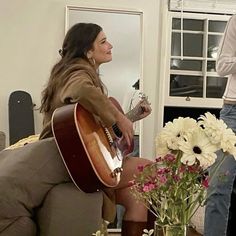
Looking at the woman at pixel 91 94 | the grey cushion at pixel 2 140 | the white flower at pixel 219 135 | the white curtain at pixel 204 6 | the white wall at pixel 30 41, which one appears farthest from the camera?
the white curtain at pixel 204 6

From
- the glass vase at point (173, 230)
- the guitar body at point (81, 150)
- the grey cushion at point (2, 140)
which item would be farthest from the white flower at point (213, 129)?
the grey cushion at point (2, 140)

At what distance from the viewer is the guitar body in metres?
1.80

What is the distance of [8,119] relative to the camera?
11.8 ft

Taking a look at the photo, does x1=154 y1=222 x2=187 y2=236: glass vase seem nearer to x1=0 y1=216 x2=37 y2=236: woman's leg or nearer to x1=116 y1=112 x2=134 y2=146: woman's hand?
x1=0 y1=216 x2=37 y2=236: woman's leg

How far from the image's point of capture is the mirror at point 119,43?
3727 mm

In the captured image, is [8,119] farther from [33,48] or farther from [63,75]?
[63,75]

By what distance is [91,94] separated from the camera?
75.8 inches

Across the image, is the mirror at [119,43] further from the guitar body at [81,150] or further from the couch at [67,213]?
the couch at [67,213]

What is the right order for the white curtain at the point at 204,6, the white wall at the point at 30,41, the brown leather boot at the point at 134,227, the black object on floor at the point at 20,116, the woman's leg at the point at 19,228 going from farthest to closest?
1. the white curtain at the point at 204,6
2. the white wall at the point at 30,41
3. the black object on floor at the point at 20,116
4. the brown leather boot at the point at 134,227
5. the woman's leg at the point at 19,228

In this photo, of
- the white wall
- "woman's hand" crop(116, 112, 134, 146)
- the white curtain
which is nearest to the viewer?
"woman's hand" crop(116, 112, 134, 146)

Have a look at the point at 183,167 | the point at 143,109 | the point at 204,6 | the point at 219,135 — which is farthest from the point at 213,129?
the point at 204,6

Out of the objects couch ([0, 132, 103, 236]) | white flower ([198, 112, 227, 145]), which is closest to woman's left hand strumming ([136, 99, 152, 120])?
couch ([0, 132, 103, 236])

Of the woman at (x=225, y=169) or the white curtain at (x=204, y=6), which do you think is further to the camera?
the white curtain at (x=204, y=6)

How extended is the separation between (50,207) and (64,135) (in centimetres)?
29
